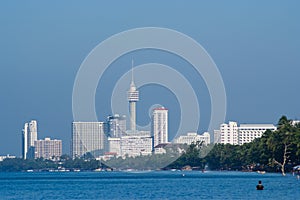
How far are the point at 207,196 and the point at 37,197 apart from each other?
1618 centimetres

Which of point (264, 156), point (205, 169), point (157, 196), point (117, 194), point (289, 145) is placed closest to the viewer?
point (157, 196)

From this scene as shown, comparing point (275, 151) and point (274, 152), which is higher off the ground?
point (275, 151)

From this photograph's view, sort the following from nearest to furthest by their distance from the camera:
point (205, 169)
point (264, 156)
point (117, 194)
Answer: point (117, 194)
point (264, 156)
point (205, 169)

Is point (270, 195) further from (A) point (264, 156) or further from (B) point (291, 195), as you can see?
(A) point (264, 156)

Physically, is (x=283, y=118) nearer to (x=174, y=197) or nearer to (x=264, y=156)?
(x=264, y=156)

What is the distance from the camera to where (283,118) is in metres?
138

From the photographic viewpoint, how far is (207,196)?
78.5 meters

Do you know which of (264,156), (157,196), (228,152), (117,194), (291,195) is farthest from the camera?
(228,152)

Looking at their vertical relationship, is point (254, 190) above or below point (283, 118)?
below

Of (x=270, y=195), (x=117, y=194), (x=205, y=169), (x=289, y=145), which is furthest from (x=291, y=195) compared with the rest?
(x=205, y=169)

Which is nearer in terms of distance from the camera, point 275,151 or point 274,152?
point 275,151

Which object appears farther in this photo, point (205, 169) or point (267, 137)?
point (205, 169)

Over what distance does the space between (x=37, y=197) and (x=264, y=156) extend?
56699mm

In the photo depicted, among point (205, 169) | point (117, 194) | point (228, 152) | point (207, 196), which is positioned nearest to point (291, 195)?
point (207, 196)
